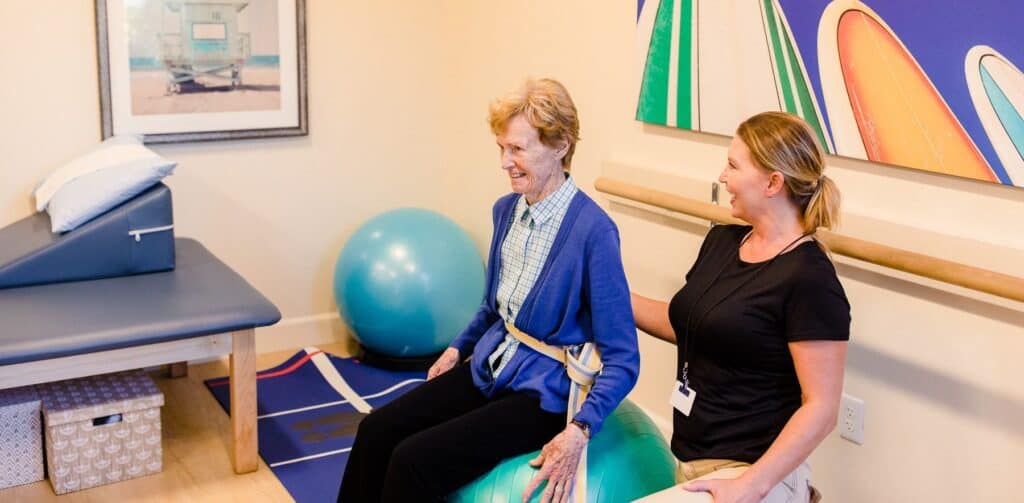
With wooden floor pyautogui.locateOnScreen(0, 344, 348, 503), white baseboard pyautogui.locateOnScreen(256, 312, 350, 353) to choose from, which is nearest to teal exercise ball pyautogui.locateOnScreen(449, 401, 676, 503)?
wooden floor pyautogui.locateOnScreen(0, 344, 348, 503)

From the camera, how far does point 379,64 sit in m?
3.81

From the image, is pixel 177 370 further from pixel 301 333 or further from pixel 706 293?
pixel 706 293

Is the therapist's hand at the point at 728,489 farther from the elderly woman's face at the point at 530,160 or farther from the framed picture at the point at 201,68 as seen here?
the framed picture at the point at 201,68

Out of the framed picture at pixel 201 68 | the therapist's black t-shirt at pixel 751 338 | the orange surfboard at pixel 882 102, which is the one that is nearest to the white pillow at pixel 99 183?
the framed picture at pixel 201 68

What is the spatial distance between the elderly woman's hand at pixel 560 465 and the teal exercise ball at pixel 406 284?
4.94 feet

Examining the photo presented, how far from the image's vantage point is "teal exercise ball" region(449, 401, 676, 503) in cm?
199

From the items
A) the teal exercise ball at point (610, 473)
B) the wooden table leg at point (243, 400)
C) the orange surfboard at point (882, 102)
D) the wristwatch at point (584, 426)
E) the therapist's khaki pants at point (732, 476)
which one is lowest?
the wooden table leg at point (243, 400)

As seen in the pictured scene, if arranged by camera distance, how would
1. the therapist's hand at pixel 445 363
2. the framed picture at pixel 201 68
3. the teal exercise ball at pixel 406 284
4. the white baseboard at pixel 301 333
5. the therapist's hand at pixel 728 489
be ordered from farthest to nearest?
the white baseboard at pixel 301 333 → the teal exercise ball at pixel 406 284 → the framed picture at pixel 201 68 → the therapist's hand at pixel 445 363 → the therapist's hand at pixel 728 489

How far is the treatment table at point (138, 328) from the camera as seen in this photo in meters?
2.51

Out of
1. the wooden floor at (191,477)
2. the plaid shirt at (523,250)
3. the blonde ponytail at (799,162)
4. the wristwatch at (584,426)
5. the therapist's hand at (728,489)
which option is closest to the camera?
the therapist's hand at (728,489)

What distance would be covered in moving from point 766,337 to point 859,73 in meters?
0.80

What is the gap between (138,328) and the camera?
2.60m

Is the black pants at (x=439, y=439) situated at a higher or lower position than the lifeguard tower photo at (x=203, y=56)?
lower

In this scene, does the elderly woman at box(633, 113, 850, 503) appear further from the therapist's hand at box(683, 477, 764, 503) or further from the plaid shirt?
the plaid shirt
